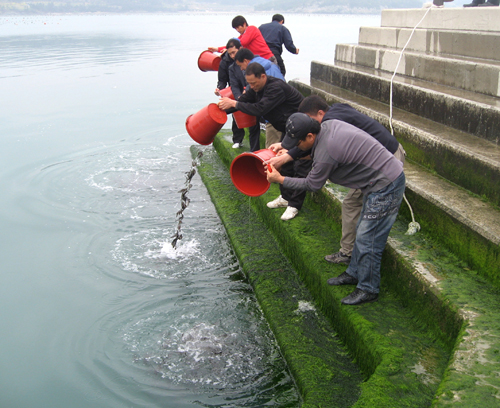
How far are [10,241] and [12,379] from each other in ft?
9.76

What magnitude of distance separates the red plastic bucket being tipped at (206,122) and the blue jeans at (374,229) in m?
2.90

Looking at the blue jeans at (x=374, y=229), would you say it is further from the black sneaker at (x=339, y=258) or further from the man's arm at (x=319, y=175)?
the black sneaker at (x=339, y=258)

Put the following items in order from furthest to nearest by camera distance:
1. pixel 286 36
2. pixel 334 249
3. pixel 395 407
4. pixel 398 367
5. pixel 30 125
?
1. pixel 30 125
2. pixel 286 36
3. pixel 334 249
4. pixel 398 367
5. pixel 395 407

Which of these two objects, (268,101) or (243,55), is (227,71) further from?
(268,101)

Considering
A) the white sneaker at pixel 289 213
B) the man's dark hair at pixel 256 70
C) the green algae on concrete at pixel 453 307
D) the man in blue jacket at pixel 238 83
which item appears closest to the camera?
the green algae on concrete at pixel 453 307

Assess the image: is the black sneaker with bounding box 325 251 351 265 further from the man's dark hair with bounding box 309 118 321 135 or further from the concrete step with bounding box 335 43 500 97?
the concrete step with bounding box 335 43 500 97

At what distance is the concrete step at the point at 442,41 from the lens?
21.3 ft

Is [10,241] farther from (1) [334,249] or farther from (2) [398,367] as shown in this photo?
(2) [398,367]

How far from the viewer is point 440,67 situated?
6.62 metres

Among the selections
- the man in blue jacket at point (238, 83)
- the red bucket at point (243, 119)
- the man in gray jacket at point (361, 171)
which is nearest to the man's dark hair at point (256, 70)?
the red bucket at point (243, 119)

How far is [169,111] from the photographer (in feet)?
48.9

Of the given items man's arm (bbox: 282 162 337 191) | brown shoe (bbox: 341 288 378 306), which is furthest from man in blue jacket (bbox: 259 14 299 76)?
brown shoe (bbox: 341 288 378 306)

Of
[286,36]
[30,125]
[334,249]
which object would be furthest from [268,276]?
[30,125]

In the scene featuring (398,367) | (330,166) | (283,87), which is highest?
(283,87)
